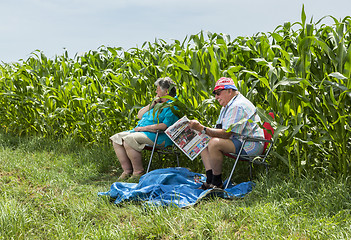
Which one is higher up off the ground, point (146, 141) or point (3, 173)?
point (146, 141)

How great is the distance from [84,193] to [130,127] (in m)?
1.89

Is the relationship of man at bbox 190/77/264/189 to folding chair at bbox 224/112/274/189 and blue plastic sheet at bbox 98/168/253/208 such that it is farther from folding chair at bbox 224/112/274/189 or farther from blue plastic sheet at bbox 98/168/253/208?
blue plastic sheet at bbox 98/168/253/208

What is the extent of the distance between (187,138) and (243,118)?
73 cm

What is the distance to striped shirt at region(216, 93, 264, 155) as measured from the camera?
14.3 ft

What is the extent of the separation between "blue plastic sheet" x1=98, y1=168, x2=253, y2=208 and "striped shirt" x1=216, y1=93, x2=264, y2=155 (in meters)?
0.42

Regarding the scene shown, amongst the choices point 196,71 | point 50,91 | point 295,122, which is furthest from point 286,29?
point 50,91

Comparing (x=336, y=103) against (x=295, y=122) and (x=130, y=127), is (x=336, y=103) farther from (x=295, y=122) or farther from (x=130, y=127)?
(x=130, y=127)

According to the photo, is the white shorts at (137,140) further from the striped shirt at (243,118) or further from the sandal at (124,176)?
the striped shirt at (243,118)

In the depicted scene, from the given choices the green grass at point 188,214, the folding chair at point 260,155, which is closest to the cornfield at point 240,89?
the folding chair at point 260,155

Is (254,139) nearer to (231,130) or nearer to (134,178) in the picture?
(231,130)

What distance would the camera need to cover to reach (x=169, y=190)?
428 centimetres

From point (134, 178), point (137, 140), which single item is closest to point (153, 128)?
point (137, 140)

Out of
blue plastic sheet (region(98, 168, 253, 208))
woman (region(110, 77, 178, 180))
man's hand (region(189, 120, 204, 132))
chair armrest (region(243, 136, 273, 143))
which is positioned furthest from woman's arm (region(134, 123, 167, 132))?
chair armrest (region(243, 136, 273, 143))

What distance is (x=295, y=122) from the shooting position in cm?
412
